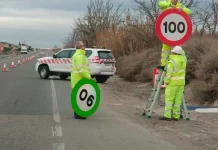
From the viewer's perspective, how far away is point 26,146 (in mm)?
7320

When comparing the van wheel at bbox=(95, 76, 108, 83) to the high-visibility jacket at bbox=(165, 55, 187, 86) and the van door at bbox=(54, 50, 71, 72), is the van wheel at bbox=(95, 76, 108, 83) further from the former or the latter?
the high-visibility jacket at bbox=(165, 55, 187, 86)

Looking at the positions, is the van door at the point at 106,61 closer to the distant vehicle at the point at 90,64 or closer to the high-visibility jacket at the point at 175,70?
the distant vehicle at the point at 90,64

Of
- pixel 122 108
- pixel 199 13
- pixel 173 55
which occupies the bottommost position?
pixel 122 108

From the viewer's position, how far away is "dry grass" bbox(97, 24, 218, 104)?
48.0 feet

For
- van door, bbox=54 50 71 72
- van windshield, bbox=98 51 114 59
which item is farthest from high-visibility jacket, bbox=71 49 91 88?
van door, bbox=54 50 71 72

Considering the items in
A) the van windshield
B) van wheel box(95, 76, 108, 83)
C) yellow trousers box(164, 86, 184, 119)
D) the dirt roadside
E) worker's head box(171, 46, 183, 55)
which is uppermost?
worker's head box(171, 46, 183, 55)

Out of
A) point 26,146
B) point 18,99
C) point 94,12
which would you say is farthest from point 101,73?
point 94,12

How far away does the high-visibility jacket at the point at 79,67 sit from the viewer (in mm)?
10328

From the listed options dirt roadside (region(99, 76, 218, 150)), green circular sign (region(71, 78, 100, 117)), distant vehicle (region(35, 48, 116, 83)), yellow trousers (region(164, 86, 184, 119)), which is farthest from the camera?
distant vehicle (region(35, 48, 116, 83))

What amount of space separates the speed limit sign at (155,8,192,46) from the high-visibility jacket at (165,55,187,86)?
364mm

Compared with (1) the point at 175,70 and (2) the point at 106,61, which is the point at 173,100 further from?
(2) the point at 106,61

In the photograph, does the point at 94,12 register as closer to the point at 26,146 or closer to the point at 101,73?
the point at 101,73

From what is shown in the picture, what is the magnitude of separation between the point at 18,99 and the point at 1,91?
109 inches

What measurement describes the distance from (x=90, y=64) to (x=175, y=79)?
45.1 ft
